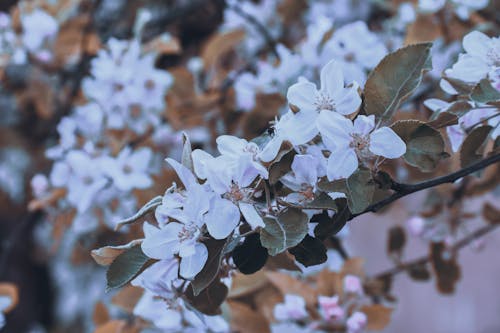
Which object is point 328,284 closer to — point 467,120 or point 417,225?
point 417,225

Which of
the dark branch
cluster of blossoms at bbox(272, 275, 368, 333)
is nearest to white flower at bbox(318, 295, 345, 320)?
cluster of blossoms at bbox(272, 275, 368, 333)

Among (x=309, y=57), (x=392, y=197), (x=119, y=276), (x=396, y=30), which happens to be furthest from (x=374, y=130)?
(x=396, y=30)

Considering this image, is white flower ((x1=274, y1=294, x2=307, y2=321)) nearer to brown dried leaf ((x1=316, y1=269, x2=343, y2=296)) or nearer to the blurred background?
brown dried leaf ((x1=316, y1=269, x2=343, y2=296))

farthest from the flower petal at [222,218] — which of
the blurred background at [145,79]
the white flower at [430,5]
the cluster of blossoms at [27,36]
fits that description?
the cluster of blossoms at [27,36]

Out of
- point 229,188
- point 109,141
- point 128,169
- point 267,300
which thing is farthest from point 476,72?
point 109,141

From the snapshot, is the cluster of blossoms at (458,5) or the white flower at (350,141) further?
the cluster of blossoms at (458,5)

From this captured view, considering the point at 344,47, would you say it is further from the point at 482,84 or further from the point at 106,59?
A: the point at 482,84

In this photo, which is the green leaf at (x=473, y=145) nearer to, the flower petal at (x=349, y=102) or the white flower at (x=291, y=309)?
the flower petal at (x=349, y=102)
